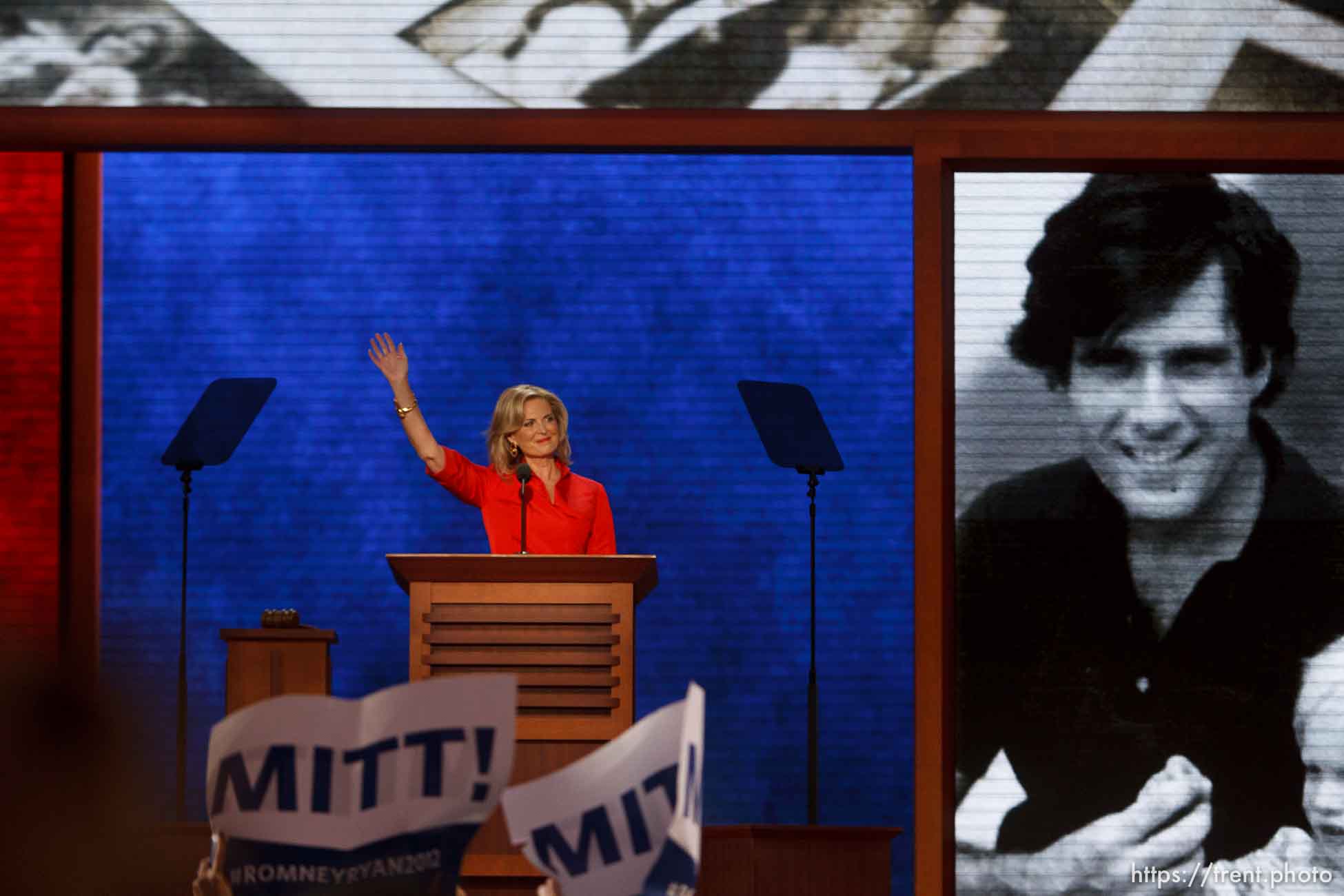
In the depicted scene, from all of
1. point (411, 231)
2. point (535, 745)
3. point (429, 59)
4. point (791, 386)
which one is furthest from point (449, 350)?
point (535, 745)

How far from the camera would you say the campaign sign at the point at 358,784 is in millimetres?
1996

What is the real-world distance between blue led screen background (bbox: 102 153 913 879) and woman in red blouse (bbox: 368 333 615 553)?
1.81 meters

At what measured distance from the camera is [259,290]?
23.5ft

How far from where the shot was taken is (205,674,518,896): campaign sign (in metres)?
2.00

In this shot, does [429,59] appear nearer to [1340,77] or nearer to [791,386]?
[791,386]

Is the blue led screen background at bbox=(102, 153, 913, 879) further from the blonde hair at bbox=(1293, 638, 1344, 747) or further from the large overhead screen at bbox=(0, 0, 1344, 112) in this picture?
the blonde hair at bbox=(1293, 638, 1344, 747)

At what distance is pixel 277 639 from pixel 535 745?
2.30ft

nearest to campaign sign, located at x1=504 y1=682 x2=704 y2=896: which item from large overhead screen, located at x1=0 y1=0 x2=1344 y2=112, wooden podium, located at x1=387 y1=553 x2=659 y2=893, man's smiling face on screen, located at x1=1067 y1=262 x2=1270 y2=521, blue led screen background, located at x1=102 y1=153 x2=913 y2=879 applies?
wooden podium, located at x1=387 y1=553 x2=659 y2=893

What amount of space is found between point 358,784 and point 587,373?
5.24 metres

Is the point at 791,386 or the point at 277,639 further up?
the point at 791,386

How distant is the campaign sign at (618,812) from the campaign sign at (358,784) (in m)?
0.06

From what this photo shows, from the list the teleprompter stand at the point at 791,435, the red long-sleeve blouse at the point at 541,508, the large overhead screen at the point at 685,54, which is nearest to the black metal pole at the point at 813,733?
the teleprompter stand at the point at 791,435

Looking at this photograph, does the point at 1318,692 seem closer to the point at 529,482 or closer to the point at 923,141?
the point at 923,141

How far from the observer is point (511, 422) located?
207 inches
